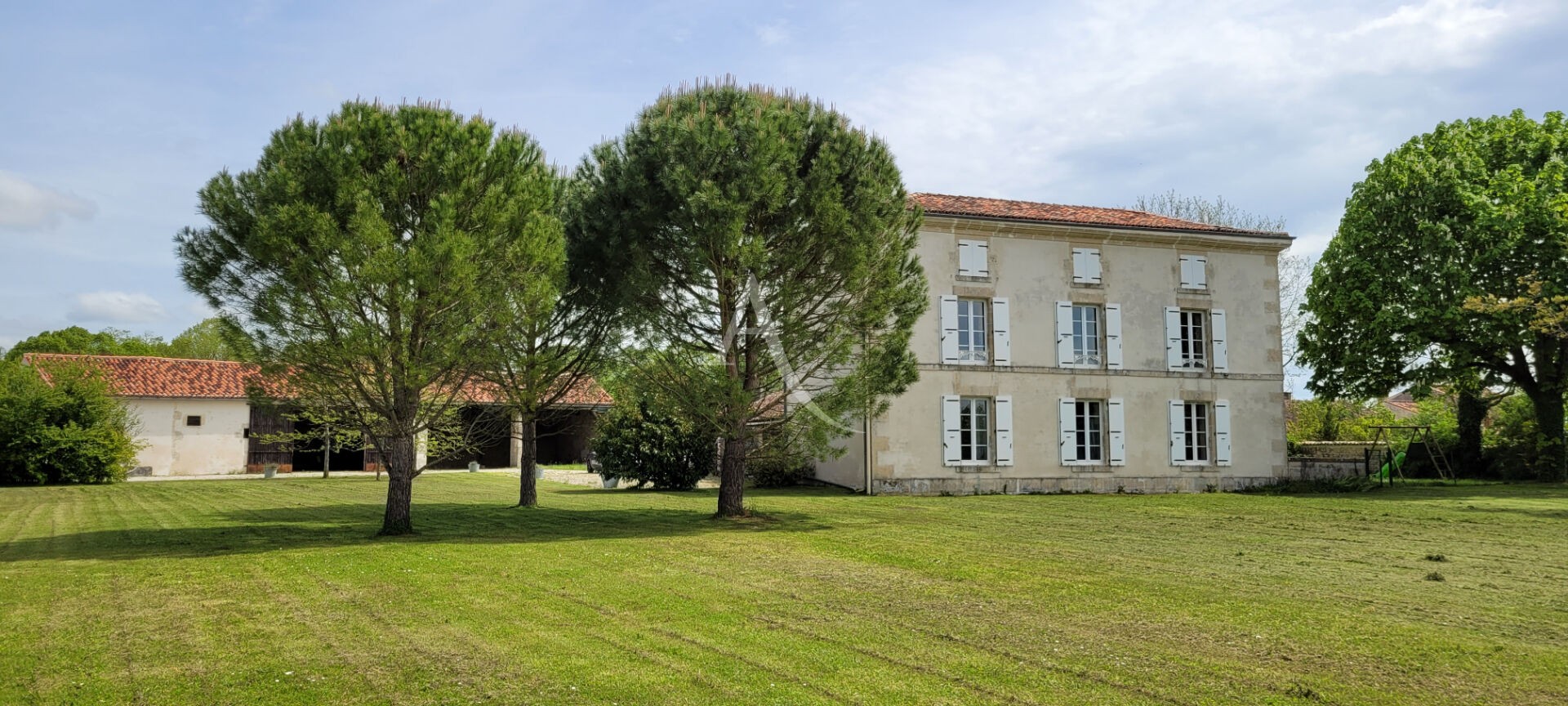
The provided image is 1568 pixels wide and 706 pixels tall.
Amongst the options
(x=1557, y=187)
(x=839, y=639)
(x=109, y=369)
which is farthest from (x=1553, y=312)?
(x=109, y=369)

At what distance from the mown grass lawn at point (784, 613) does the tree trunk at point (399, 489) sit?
35 cm

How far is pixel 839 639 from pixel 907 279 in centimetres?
886

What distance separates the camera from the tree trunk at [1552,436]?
2272 centimetres

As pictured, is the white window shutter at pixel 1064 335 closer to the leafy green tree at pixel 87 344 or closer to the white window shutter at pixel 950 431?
the white window shutter at pixel 950 431

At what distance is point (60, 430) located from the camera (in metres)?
25.0

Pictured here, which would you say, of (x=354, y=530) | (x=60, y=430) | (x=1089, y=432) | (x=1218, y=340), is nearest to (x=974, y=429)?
(x=1089, y=432)

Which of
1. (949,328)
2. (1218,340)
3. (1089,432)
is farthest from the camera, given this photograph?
(1218,340)

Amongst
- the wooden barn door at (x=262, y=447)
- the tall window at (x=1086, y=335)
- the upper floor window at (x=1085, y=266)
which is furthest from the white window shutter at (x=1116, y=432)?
the wooden barn door at (x=262, y=447)

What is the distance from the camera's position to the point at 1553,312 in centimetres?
1614

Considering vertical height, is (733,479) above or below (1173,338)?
below

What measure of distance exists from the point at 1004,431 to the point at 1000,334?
Answer: 2115 millimetres

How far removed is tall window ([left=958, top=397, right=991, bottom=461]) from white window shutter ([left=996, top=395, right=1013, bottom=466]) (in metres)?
0.21

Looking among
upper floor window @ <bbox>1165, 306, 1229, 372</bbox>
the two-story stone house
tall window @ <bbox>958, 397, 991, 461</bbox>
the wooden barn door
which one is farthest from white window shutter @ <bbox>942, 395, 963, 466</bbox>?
the wooden barn door

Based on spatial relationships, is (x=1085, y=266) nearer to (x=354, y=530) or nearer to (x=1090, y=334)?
(x=1090, y=334)
